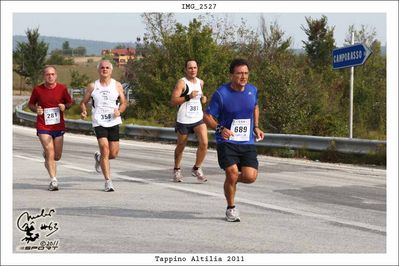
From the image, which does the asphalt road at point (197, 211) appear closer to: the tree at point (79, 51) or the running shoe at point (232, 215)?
the running shoe at point (232, 215)

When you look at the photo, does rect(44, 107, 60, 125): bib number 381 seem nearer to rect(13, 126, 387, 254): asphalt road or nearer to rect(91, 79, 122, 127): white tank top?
rect(91, 79, 122, 127): white tank top

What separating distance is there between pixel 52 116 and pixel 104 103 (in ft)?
2.61

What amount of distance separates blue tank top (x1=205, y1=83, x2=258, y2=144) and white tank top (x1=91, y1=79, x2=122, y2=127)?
2.59m

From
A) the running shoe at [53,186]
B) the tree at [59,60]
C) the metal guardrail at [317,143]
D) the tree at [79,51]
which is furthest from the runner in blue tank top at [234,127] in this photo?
the tree at [79,51]

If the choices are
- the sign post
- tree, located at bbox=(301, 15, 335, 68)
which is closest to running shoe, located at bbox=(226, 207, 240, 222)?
the sign post

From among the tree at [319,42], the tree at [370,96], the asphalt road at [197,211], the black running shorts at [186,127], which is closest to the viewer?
the asphalt road at [197,211]

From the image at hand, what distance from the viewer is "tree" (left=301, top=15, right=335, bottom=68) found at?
1612 inches

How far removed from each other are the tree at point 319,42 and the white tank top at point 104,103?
31.8m

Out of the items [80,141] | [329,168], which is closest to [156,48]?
[80,141]

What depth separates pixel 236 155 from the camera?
7.64 m

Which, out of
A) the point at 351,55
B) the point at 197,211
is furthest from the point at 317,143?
the point at 197,211

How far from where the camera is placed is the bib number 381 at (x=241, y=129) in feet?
25.0

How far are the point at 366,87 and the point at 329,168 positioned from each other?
16004mm

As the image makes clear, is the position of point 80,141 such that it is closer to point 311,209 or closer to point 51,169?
point 51,169
